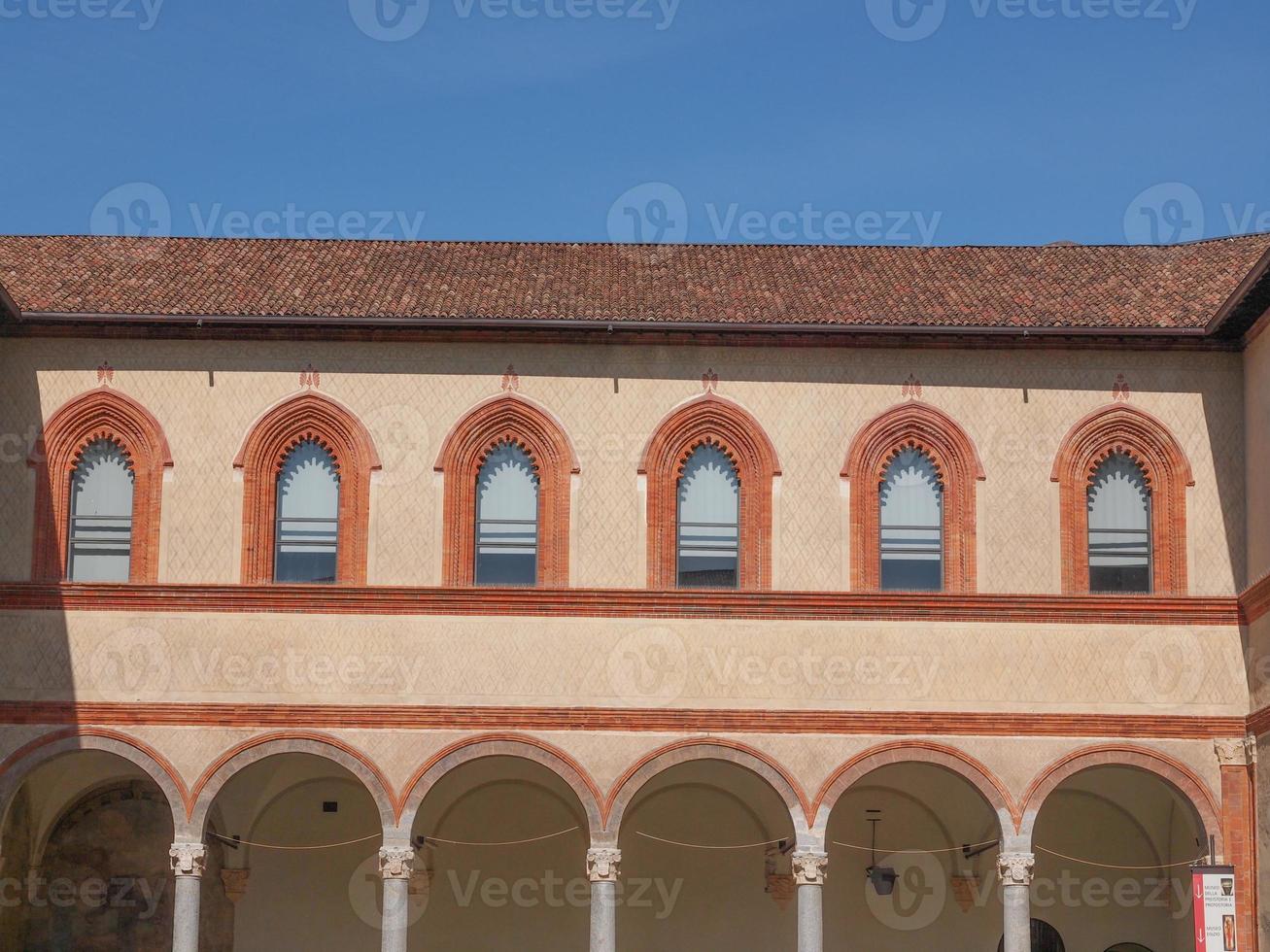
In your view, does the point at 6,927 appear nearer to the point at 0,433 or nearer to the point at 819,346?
the point at 0,433

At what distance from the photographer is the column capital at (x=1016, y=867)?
26.4 m

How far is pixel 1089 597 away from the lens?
26969 millimetres

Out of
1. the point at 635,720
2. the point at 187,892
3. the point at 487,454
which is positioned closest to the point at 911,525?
the point at 635,720

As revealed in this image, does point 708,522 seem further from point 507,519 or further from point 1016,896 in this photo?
point 1016,896

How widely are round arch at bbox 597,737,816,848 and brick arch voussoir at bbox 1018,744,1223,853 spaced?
265 centimetres

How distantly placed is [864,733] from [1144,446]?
510 centimetres

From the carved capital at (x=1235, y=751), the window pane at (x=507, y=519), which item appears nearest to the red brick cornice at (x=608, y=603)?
the window pane at (x=507, y=519)

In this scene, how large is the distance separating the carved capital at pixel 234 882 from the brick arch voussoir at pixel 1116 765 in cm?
1037

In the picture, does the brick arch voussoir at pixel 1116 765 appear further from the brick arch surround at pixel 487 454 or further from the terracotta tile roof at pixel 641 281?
the brick arch surround at pixel 487 454

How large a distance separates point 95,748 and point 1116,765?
12.2 m

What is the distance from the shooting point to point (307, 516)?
27609 mm

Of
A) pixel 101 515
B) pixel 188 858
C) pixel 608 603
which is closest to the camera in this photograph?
pixel 188 858

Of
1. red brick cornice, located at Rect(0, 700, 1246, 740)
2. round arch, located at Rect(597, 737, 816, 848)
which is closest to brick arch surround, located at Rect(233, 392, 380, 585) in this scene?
red brick cornice, located at Rect(0, 700, 1246, 740)

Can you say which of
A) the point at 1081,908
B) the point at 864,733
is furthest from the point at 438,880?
the point at 1081,908
